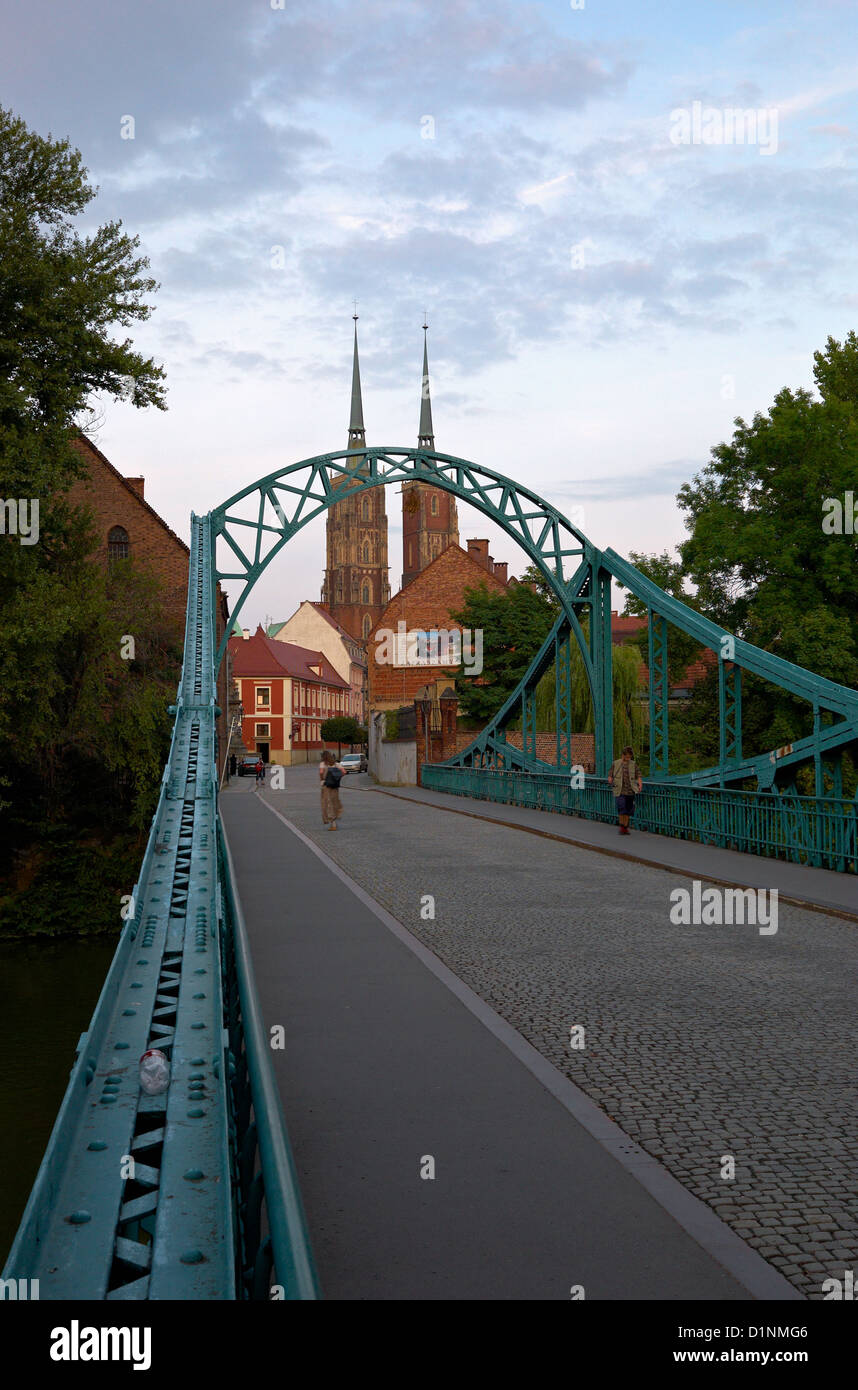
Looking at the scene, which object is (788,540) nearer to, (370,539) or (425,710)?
(425,710)

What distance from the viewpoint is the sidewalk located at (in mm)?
12367

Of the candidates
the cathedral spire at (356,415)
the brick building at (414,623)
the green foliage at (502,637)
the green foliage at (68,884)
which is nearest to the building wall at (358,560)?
the cathedral spire at (356,415)

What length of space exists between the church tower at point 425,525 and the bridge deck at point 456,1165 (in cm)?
12474

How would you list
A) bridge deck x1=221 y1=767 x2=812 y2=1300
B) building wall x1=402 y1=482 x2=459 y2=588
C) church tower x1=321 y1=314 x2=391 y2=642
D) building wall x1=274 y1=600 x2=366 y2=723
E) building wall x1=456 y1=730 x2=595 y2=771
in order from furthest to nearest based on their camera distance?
1. church tower x1=321 y1=314 x2=391 y2=642
2. building wall x1=402 y1=482 x2=459 y2=588
3. building wall x1=274 y1=600 x2=366 y2=723
4. building wall x1=456 y1=730 x2=595 y2=771
5. bridge deck x1=221 y1=767 x2=812 y2=1300

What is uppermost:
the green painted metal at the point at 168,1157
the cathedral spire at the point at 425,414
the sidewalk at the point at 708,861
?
the cathedral spire at the point at 425,414

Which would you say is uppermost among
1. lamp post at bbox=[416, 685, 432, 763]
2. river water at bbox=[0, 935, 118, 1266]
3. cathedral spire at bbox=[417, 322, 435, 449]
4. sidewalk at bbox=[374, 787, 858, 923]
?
cathedral spire at bbox=[417, 322, 435, 449]

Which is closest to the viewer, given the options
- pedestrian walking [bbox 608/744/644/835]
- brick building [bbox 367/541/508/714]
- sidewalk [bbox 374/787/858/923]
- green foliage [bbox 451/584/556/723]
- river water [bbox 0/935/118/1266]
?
river water [bbox 0/935/118/1266]

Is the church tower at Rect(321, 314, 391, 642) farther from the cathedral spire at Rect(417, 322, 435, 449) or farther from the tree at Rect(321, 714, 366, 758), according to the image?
the tree at Rect(321, 714, 366, 758)

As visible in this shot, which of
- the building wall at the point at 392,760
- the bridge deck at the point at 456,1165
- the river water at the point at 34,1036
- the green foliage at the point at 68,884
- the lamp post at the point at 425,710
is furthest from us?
the building wall at the point at 392,760

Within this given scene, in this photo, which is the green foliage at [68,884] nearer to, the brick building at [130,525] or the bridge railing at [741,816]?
the bridge railing at [741,816]

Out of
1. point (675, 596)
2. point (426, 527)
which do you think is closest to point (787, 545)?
point (675, 596)

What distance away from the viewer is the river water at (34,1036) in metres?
11.7

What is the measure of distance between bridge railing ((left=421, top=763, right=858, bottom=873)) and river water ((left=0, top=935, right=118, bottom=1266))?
9620 millimetres

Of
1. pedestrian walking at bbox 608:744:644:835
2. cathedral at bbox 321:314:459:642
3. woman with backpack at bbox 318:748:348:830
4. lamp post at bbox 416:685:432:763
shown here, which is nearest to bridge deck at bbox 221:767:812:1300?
pedestrian walking at bbox 608:744:644:835
